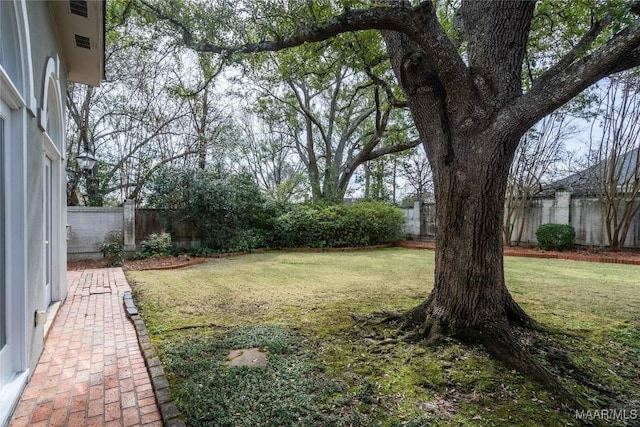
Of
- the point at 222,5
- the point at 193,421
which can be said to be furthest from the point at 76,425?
the point at 222,5

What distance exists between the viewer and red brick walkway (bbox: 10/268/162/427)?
6.88 ft

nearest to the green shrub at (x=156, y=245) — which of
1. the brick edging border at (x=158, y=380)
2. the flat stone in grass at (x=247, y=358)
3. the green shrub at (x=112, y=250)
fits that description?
the green shrub at (x=112, y=250)

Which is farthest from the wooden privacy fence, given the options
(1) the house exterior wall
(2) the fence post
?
(1) the house exterior wall

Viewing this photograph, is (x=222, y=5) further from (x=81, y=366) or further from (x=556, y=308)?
(x=556, y=308)

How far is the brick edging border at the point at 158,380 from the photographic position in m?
2.05

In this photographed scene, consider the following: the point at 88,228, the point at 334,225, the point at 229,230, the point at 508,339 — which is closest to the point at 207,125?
the point at 229,230

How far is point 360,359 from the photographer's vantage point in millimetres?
2918

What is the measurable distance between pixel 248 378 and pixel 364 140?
14.7 meters

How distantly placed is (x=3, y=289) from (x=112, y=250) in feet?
22.8

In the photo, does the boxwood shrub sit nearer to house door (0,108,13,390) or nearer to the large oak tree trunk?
the large oak tree trunk

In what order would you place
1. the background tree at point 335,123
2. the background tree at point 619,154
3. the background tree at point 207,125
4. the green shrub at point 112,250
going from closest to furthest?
the green shrub at point 112,250 < the background tree at point 619,154 < the background tree at point 207,125 < the background tree at point 335,123

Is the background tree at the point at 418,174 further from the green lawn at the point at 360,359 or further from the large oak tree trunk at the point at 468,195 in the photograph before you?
the large oak tree trunk at the point at 468,195

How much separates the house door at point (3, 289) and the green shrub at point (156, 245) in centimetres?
724

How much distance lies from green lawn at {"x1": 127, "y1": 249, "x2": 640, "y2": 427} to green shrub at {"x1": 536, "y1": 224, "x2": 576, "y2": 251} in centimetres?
464
